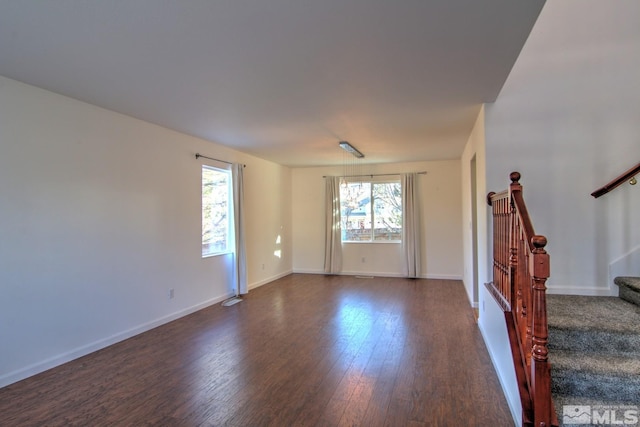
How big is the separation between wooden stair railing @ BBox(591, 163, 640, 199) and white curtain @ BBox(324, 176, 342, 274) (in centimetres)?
483

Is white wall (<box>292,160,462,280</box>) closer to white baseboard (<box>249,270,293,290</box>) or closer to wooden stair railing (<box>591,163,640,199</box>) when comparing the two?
white baseboard (<box>249,270,293,290</box>)

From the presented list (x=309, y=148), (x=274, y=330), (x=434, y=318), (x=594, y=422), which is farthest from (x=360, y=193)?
(x=594, y=422)

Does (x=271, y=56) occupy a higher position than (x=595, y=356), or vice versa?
(x=271, y=56)

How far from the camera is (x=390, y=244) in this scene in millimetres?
7195

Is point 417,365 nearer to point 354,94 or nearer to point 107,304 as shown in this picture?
point 354,94

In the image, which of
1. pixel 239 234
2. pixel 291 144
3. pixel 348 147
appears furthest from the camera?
pixel 239 234

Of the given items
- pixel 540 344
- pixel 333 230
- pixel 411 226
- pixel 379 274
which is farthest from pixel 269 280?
pixel 540 344

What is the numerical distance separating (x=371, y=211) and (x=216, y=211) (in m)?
3.48

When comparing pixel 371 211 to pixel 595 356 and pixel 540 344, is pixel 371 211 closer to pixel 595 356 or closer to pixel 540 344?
pixel 595 356

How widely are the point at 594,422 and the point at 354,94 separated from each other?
278 cm

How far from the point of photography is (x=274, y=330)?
152 inches

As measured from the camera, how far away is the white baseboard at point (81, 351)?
8.75 feet

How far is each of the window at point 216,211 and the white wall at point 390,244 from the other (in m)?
2.57

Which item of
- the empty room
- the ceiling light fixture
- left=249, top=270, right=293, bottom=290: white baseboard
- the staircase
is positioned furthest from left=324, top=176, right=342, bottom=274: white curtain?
the staircase
